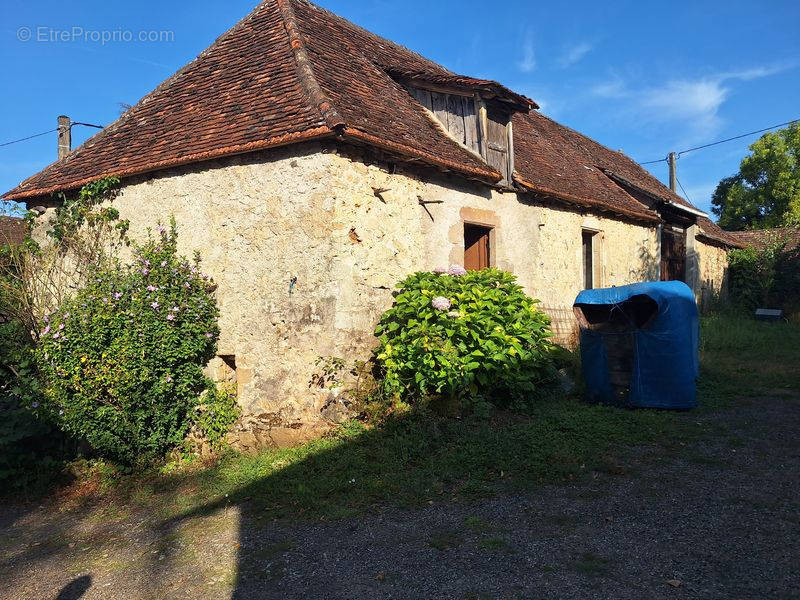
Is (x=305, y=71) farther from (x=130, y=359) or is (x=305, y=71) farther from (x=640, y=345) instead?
(x=640, y=345)

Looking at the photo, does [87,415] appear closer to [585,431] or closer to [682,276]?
[585,431]

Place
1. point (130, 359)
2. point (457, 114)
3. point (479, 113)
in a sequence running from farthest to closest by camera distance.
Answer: point (457, 114) → point (479, 113) → point (130, 359)

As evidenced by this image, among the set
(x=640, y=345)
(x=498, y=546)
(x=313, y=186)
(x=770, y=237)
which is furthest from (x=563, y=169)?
(x=770, y=237)

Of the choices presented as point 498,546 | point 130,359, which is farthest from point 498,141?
point 498,546

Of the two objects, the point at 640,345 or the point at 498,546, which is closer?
the point at 498,546

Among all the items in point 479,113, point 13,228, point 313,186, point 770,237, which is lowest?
point 313,186

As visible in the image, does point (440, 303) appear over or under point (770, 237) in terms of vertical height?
under

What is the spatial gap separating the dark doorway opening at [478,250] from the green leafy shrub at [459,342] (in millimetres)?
1907

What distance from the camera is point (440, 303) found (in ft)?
21.3

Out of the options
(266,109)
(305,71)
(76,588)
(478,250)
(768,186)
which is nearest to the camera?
(76,588)

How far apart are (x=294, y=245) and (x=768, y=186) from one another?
28824 millimetres

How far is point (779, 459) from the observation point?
5.36 meters

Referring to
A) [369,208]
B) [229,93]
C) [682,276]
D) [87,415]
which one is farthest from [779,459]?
[682,276]

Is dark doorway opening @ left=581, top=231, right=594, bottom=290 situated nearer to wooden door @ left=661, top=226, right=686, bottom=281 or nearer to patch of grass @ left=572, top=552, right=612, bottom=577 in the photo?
wooden door @ left=661, top=226, right=686, bottom=281
